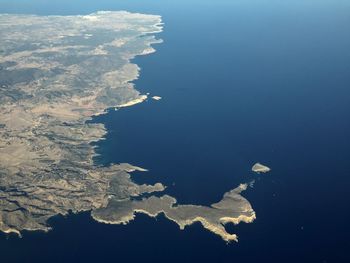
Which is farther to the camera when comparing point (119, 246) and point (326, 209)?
point (326, 209)

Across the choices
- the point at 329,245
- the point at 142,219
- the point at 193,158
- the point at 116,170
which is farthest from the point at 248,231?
the point at 116,170

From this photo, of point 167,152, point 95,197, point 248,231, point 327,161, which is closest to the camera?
point 248,231

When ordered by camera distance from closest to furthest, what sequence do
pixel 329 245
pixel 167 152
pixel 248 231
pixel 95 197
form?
pixel 329 245 → pixel 248 231 → pixel 95 197 → pixel 167 152

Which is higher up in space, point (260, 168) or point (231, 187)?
point (260, 168)

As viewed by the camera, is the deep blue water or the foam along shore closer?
the deep blue water

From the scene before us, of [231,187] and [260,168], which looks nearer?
[231,187]

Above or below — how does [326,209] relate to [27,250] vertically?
above

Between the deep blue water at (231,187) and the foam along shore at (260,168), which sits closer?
the deep blue water at (231,187)

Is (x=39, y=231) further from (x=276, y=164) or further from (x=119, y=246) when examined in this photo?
(x=276, y=164)
